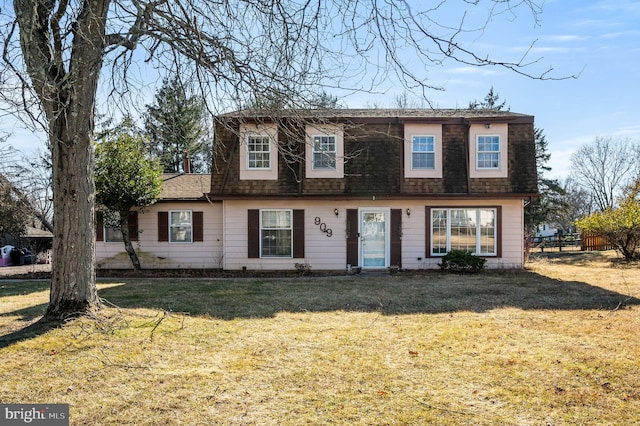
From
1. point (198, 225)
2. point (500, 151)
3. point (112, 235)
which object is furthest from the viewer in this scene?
point (112, 235)

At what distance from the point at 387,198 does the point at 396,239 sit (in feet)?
4.58

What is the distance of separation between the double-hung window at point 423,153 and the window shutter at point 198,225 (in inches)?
298

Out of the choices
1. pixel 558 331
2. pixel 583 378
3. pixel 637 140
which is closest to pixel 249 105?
pixel 583 378

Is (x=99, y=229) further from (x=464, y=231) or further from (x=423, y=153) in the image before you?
(x=464, y=231)

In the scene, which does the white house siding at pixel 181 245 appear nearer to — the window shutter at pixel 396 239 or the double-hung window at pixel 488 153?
the window shutter at pixel 396 239

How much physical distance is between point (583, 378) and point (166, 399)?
4.06 meters

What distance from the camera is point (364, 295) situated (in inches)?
365

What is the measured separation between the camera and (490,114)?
14.5 metres

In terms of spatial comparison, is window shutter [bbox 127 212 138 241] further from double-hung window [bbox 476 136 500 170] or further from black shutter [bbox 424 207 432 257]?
double-hung window [bbox 476 136 500 170]

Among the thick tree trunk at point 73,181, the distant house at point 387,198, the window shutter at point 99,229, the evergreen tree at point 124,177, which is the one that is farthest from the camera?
the window shutter at point 99,229

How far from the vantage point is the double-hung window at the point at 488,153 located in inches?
539

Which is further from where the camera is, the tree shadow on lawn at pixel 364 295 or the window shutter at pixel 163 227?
the window shutter at pixel 163 227

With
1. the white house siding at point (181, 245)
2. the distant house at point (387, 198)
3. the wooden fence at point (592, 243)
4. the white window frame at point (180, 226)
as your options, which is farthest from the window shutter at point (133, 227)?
the wooden fence at point (592, 243)

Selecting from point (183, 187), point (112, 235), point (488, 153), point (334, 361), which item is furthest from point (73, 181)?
point (488, 153)
